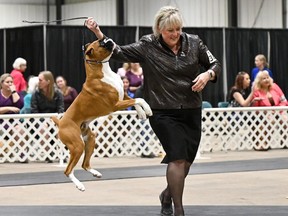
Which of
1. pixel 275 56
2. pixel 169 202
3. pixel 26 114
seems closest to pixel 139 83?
pixel 26 114

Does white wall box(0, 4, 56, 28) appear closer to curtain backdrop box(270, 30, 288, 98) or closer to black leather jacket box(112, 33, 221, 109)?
curtain backdrop box(270, 30, 288, 98)

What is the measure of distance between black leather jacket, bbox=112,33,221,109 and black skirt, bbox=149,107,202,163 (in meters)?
0.06

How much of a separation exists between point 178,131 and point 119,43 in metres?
9.94

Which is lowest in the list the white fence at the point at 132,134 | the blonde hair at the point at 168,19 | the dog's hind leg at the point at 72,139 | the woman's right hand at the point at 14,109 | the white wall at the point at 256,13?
the white fence at the point at 132,134

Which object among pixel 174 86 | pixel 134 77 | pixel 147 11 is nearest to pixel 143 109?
pixel 174 86

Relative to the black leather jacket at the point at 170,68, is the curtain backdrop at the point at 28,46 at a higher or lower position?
higher

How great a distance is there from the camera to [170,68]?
5.81m

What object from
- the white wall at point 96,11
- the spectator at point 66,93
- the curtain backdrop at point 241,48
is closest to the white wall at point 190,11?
the white wall at point 96,11

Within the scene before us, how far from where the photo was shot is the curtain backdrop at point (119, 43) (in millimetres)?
15094

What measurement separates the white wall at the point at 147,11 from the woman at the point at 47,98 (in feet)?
32.4

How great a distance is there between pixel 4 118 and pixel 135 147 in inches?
74.8

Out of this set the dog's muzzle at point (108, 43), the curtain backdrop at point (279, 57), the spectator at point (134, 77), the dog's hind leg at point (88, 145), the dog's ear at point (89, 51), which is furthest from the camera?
the curtain backdrop at point (279, 57)

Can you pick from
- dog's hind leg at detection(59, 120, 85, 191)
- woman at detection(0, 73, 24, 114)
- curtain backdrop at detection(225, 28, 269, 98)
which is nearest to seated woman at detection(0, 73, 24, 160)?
woman at detection(0, 73, 24, 114)

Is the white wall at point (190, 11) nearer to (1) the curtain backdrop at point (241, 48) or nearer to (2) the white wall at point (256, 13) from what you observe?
(2) the white wall at point (256, 13)
